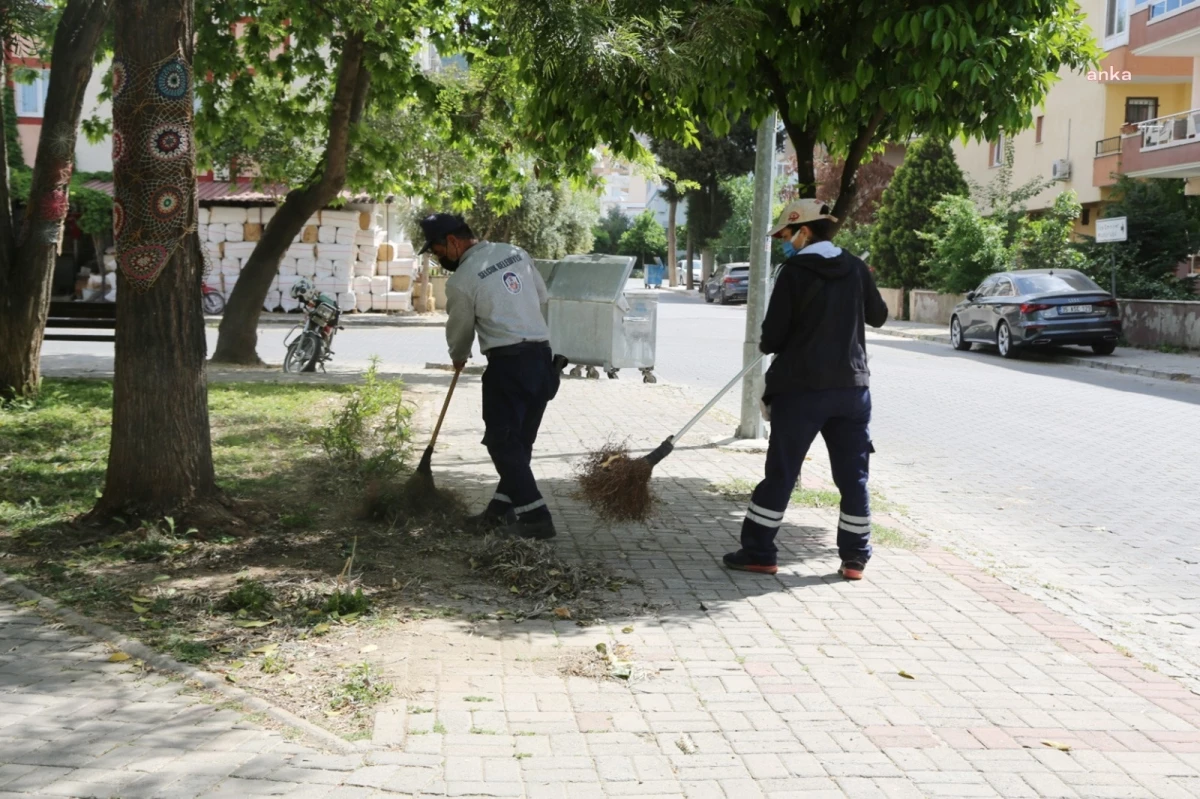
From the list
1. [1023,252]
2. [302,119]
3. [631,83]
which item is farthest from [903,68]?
[1023,252]

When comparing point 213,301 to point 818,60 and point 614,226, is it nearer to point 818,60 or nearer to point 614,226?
point 818,60

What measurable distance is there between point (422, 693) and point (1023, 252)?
2597cm

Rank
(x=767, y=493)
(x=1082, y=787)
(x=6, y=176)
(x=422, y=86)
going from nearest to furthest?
(x=1082, y=787), (x=767, y=493), (x=6, y=176), (x=422, y=86)

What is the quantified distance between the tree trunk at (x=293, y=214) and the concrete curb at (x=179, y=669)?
32.9ft

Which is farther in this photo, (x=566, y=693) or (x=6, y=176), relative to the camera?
(x=6, y=176)

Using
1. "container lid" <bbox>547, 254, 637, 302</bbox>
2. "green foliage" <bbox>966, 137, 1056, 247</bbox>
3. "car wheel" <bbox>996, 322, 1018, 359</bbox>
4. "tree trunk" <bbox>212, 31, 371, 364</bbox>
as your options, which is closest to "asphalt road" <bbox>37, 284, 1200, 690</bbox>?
"container lid" <bbox>547, 254, 637, 302</bbox>

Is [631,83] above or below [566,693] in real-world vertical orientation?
above

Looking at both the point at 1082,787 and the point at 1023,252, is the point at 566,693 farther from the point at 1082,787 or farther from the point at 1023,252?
the point at 1023,252

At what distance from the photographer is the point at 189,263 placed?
6.56 metres

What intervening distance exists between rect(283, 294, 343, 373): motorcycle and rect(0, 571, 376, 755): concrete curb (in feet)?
34.5

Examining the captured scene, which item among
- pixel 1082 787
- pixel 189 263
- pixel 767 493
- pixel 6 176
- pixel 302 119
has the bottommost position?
pixel 1082 787

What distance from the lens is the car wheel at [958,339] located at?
24.7m

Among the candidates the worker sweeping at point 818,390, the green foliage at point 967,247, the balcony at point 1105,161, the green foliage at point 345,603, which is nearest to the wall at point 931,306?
the green foliage at point 967,247

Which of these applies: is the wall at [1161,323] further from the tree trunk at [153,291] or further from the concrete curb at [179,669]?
the concrete curb at [179,669]
